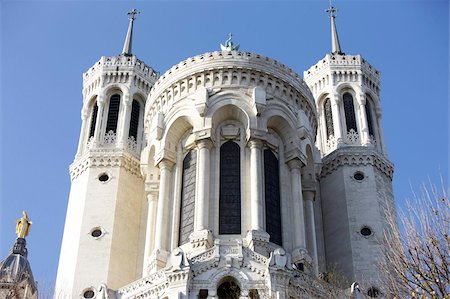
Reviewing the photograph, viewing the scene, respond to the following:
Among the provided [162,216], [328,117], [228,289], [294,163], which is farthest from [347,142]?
[228,289]

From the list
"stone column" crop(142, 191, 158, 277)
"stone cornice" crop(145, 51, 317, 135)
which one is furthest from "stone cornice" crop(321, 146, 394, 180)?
"stone column" crop(142, 191, 158, 277)

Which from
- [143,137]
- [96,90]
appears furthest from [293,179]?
[96,90]

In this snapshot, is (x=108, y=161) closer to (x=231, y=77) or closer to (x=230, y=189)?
(x=231, y=77)

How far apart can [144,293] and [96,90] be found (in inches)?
833

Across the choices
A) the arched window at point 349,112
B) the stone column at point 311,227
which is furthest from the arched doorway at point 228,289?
the arched window at point 349,112

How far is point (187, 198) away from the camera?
120ft

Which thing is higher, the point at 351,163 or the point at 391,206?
the point at 351,163

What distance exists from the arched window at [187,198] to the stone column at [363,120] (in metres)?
13.9

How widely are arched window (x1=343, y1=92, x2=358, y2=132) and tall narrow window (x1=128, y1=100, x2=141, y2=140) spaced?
13.8 meters

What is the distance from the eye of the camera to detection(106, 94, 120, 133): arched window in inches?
1869

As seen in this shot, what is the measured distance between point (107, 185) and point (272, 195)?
37.0 feet

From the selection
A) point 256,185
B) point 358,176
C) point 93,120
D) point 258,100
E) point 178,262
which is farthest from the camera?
point 93,120

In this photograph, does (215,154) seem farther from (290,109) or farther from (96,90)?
(96,90)

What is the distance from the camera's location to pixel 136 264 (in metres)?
41.2
